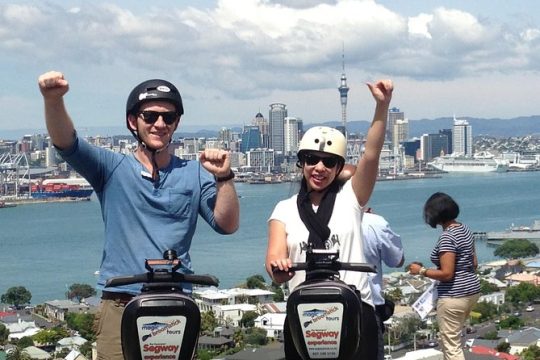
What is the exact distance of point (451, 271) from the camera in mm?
2871

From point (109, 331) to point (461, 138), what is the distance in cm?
12138

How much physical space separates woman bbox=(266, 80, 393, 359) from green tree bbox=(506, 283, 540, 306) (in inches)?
843

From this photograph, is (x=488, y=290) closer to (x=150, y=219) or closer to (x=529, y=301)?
(x=529, y=301)

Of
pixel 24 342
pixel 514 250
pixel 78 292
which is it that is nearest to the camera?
pixel 24 342

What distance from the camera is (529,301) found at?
76.6 ft

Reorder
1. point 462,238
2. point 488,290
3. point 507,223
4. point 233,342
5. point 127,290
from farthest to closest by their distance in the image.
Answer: point 507,223 < point 488,290 < point 233,342 < point 462,238 < point 127,290

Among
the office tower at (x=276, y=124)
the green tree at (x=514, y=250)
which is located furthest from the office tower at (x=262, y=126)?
the green tree at (x=514, y=250)

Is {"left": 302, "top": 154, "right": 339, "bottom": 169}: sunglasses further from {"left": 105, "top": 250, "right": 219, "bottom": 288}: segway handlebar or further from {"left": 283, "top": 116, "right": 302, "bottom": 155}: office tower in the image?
{"left": 283, "top": 116, "right": 302, "bottom": 155}: office tower

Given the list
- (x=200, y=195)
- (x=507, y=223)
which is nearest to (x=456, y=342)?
(x=200, y=195)

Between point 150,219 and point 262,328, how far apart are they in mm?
16871

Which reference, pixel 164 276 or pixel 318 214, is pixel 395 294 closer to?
pixel 318 214

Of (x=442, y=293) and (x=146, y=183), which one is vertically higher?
(x=146, y=183)

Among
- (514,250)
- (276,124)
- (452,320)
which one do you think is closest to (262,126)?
(276,124)

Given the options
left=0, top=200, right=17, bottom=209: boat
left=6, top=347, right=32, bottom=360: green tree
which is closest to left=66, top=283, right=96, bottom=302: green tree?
left=6, top=347, right=32, bottom=360: green tree
